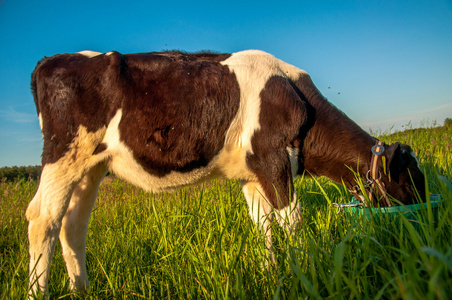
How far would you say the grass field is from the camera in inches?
54.4

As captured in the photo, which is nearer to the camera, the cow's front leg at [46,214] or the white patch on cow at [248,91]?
the cow's front leg at [46,214]

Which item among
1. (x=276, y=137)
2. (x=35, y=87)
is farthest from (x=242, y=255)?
(x=35, y=87)

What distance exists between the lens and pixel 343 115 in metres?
3.47

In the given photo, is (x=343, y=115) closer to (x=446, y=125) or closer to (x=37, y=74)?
(x=37, y=74)

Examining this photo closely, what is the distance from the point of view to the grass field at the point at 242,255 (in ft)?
4.53

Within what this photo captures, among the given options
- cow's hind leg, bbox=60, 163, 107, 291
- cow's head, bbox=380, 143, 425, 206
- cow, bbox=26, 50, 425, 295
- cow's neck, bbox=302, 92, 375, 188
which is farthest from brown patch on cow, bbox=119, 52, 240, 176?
cow's head, bbox=380, 143, 425, 206

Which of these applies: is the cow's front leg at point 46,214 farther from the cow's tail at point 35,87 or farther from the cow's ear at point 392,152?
the cow's ear at point 392,152

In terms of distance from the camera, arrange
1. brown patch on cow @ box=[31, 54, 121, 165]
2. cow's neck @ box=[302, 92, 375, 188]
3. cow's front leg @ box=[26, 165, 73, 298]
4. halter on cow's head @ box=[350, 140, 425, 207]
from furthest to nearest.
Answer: cow's neck @ box=[302, 92, 375, 188], halter on cow's head @ box=[350, 140, 425, 207], brown patch on cow @ box=[31, 54, 121, 165], cow's front leg @ box=[26, 165, 73, 298]

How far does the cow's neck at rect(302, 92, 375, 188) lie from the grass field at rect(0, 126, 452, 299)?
1.01ft

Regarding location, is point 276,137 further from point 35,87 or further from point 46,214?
point 35,87

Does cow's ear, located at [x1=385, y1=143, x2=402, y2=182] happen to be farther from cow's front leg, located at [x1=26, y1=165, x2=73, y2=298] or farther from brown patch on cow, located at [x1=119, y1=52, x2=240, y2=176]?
cow's front leg, located at [x1=26, y1=165, x2=73, y2=298]

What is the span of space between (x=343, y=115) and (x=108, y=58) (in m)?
2.64

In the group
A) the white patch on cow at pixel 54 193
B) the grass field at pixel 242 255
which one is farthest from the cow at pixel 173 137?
the grass field at pixel 242 255

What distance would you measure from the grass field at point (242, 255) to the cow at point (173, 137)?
0.30 meters
